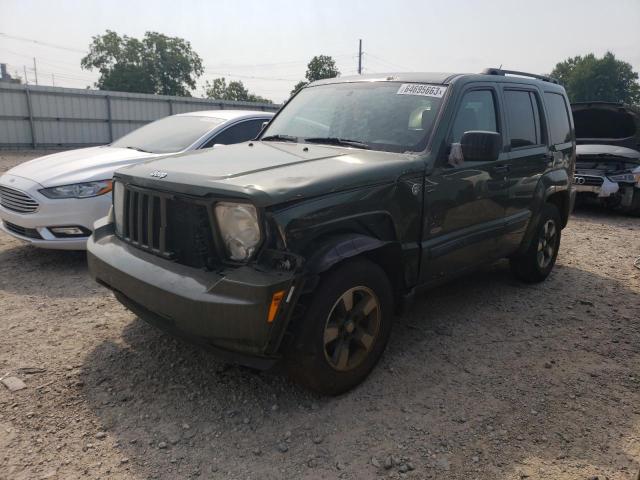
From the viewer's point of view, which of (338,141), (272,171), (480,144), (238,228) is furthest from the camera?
(338,141)

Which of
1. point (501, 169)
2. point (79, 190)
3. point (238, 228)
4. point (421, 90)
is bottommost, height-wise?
point (79, 190)

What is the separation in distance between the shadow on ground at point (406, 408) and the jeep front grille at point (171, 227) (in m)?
0.85

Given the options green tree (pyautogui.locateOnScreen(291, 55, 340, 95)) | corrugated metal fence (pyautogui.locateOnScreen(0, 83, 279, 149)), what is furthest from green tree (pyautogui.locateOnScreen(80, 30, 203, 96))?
corrugated metal fence (pyautogui.locateOnScreen(0, 83, 279, 149))

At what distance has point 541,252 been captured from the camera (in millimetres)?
5082

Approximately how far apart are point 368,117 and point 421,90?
1.44ft

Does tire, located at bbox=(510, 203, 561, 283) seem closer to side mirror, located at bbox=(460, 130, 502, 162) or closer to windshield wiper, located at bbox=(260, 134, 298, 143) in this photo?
side mirror, located at bbox=(460, 130, 502, 162)

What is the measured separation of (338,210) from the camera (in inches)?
109

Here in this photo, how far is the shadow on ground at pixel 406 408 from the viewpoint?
8.16 ft

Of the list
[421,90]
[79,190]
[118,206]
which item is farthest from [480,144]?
[79,190]

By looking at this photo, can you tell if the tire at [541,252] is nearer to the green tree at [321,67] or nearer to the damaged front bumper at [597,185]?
the damaged front bumper at [597,185]

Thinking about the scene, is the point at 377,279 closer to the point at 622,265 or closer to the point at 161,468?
the point at 161,468

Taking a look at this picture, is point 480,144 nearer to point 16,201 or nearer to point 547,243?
point 547,243

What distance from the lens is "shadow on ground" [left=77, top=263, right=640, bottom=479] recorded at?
249cm

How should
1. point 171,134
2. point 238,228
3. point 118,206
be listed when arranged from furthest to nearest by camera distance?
1. point 171,134
2. point 118,206
3. point 238,228
